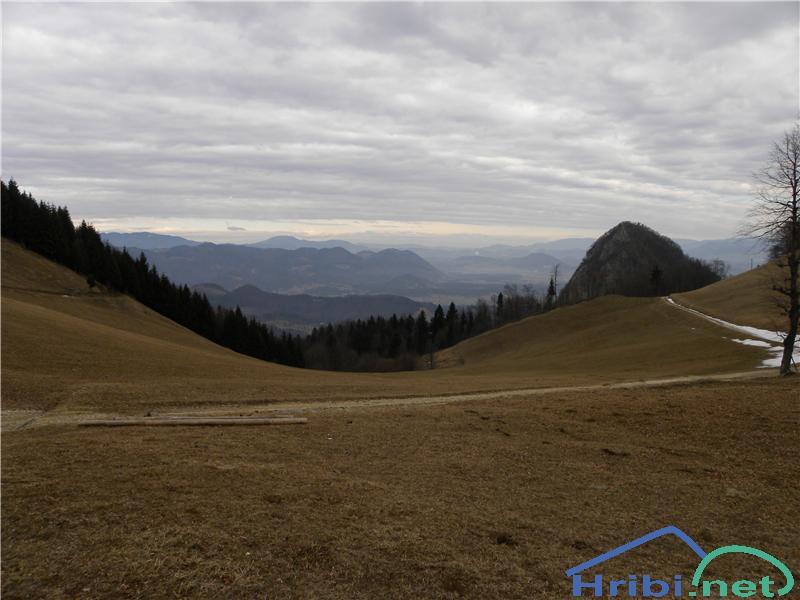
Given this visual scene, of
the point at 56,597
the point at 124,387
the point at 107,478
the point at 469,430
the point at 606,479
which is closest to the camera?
the point at 56,597

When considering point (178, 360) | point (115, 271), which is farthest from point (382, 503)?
point (115, 271)

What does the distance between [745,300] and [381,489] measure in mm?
66509

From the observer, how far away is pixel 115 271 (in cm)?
8100

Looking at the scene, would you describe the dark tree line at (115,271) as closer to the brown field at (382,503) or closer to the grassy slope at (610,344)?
the grassy slope at (610,344)

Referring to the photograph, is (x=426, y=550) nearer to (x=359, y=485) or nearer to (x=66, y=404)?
(x=359, y=485)

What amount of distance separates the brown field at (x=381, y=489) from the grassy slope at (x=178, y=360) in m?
0.51

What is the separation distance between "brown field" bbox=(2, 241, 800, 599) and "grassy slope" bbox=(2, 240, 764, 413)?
1.67ft

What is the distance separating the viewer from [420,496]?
412 inches

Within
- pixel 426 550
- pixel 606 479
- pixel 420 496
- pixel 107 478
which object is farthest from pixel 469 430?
pixel 107 478

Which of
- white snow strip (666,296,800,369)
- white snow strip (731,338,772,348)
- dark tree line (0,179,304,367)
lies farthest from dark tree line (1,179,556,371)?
white snow strip (731,338,772,348)

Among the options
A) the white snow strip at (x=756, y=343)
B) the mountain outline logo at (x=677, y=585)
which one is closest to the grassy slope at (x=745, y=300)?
the white snow strip at (x=756, y=343)

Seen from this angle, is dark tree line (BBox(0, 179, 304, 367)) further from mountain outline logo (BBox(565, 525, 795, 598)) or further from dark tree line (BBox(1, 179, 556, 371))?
mountain outline logo (BBox(565, 525, 795, 598))

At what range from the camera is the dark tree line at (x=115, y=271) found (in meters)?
77.1

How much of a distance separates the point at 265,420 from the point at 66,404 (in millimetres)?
9867
